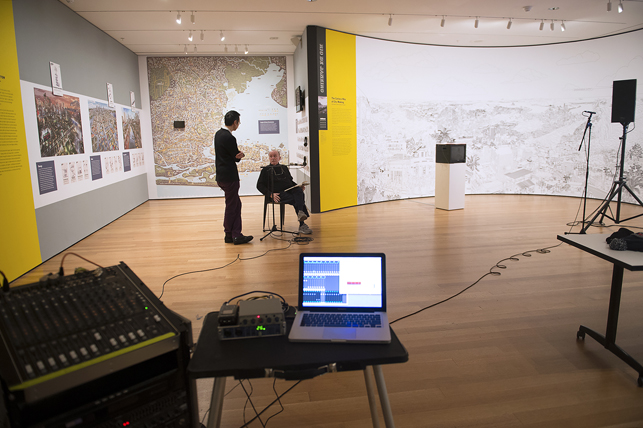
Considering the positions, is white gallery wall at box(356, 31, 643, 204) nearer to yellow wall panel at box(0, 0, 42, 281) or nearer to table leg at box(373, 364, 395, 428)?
yellow wall panel at box(0, 0, 42, 281)

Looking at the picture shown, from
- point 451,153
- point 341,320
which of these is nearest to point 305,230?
point 451,153

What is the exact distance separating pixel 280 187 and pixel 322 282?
13.6 feet

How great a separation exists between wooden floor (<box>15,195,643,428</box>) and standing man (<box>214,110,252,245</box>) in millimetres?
222

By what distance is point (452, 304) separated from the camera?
3.45m

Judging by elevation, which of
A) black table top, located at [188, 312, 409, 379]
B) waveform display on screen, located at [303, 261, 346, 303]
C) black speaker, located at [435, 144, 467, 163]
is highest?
black speaker, located at [435, 144, 467, 163]

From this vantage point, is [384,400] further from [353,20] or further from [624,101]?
[353,20]

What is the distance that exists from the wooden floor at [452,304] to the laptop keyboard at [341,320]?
745mm

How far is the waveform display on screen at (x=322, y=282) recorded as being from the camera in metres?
1.74

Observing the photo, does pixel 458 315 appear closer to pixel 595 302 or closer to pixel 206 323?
pixel 595 302

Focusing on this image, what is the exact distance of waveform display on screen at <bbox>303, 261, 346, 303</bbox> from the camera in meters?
1.74

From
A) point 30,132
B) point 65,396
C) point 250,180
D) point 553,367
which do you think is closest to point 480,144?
point 250,180

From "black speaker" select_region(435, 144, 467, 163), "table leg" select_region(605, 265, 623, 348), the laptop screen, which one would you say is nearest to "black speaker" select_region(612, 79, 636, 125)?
"black speaker" select_region(435, 144, 467, 163)

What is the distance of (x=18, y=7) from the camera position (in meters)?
4.46

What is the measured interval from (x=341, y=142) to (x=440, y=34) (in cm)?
279
